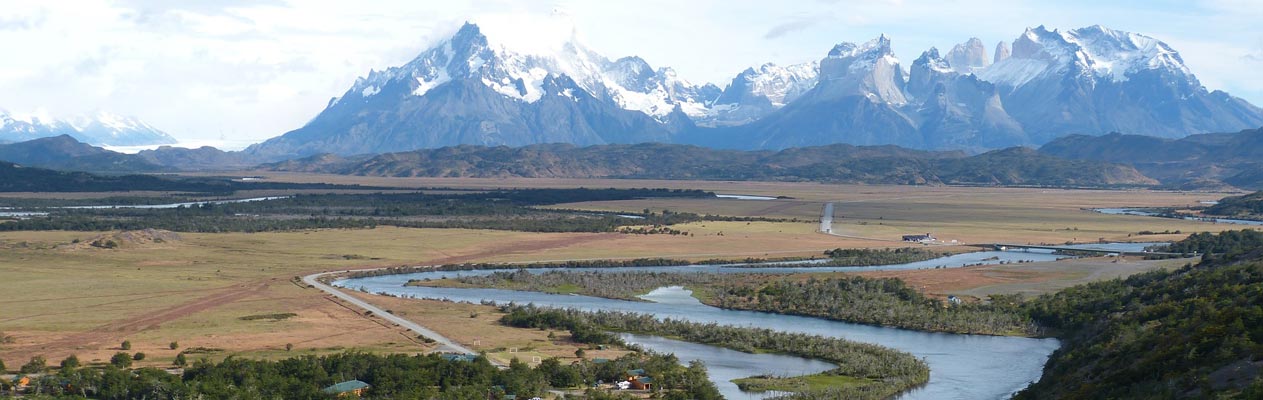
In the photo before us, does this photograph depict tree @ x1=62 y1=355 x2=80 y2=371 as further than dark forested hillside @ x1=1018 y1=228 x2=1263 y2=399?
Yes

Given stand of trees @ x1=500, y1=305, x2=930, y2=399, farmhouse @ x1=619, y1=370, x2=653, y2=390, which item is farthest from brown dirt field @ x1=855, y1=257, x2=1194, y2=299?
farmhouse @ x1=619, y1=370, x2=653, y2=390

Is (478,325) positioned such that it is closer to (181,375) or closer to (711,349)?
(711,349)

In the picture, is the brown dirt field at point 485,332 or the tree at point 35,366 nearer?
the tree at point 35,366

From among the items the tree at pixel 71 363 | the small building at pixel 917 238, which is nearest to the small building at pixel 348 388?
the tree at pixel 71 363

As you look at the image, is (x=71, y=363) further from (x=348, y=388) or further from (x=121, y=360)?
(x=348, y=388)

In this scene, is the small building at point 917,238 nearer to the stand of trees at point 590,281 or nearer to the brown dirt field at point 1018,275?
the brown dirt field at point 1018,275

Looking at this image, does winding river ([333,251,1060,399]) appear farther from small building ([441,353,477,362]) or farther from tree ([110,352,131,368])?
tree ([110,352,131,368])
